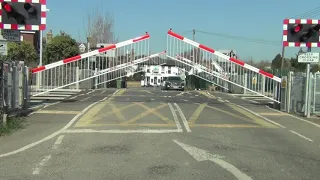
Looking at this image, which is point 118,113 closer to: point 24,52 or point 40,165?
point 40,165

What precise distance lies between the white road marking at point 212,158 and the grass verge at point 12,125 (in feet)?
14.7

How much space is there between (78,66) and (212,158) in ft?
44.4

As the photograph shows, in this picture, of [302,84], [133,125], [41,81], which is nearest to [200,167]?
[133,125]

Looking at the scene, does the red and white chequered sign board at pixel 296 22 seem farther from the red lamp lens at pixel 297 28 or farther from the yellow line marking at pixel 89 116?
the yellow line marking at pixel 89 116

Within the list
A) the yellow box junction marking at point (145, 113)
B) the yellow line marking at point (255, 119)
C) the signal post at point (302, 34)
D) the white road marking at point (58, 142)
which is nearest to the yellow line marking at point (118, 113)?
the yellow box junction marking at point (145, 113)

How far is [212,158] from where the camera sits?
26.8ft

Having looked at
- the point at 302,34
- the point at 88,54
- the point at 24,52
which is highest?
the point at 24,52

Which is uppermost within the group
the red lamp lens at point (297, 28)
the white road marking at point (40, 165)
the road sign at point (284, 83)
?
the red lamp lens at point (297, 28)

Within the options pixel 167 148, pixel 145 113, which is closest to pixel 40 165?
pixel 167 148

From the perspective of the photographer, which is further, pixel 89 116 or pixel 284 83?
pixel 284 83

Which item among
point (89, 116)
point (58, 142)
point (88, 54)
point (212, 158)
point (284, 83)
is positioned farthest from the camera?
point (88, 54)

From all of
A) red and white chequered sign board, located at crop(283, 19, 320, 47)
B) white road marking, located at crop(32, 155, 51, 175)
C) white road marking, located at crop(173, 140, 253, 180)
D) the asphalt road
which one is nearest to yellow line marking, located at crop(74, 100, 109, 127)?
the asphalt road

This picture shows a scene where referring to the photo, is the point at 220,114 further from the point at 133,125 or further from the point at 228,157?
the point at 228,157

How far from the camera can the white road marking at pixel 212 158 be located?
697cm
